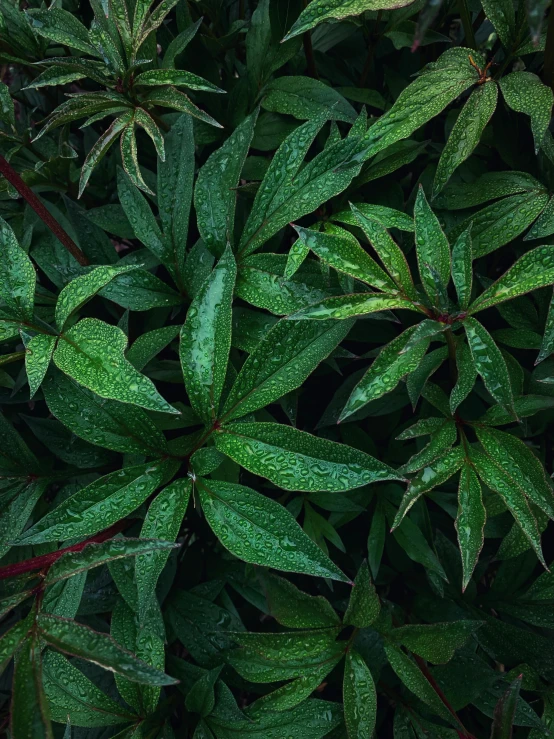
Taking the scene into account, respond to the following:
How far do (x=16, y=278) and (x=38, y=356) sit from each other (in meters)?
0.13

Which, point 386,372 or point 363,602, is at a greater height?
point 386,372

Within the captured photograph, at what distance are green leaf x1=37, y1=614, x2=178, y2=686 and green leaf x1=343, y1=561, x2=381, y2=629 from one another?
1.14ft

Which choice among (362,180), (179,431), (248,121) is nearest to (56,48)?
(248,121)

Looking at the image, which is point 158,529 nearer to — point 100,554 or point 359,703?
point 100,554

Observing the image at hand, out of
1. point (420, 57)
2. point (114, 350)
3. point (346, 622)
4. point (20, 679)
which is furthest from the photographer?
point (420, 57)

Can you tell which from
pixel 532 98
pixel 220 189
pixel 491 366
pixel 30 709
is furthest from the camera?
pixel 220 189

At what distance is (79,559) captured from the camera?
68cm

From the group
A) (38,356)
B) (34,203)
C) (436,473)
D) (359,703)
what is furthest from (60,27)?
(359,703)

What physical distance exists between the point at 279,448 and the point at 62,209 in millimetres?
785

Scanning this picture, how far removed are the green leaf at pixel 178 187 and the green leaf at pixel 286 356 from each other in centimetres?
25

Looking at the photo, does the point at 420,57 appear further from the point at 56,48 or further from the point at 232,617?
the point at 232,617

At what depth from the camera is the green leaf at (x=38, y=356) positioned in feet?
2.56

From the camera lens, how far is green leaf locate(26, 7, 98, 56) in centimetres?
92

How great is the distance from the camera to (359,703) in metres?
0.86
